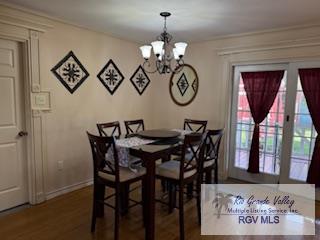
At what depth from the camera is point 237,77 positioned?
148 inches

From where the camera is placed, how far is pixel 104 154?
234cm

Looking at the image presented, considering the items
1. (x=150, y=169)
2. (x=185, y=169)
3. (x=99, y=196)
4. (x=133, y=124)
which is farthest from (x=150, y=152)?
(x=133, y=124)

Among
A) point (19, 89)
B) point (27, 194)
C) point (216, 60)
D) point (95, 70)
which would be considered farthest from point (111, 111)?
point (216, 60)

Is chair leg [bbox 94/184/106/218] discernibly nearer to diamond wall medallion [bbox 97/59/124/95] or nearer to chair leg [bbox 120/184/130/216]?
chair leg [bbox 120/184/130/216]

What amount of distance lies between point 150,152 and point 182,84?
232cm

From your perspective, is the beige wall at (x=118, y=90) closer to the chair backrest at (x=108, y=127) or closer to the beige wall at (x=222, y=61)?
the beige wall at (x=222, y=61)

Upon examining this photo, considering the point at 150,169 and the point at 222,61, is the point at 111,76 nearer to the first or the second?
the point at 222,61

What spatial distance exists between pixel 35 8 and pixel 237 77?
9.54 feet

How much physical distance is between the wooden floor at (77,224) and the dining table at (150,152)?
23 cm

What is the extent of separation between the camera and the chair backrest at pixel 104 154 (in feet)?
7.09

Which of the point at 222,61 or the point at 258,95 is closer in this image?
the point at 258,95

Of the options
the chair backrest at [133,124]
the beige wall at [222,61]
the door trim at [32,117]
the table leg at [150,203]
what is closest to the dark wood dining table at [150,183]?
the table leg at [150,203]

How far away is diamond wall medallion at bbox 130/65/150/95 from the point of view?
4293 mm

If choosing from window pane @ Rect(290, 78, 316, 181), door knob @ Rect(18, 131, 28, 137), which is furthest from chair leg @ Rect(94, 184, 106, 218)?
window pane @ Rect(290, 78, 316, 181)
